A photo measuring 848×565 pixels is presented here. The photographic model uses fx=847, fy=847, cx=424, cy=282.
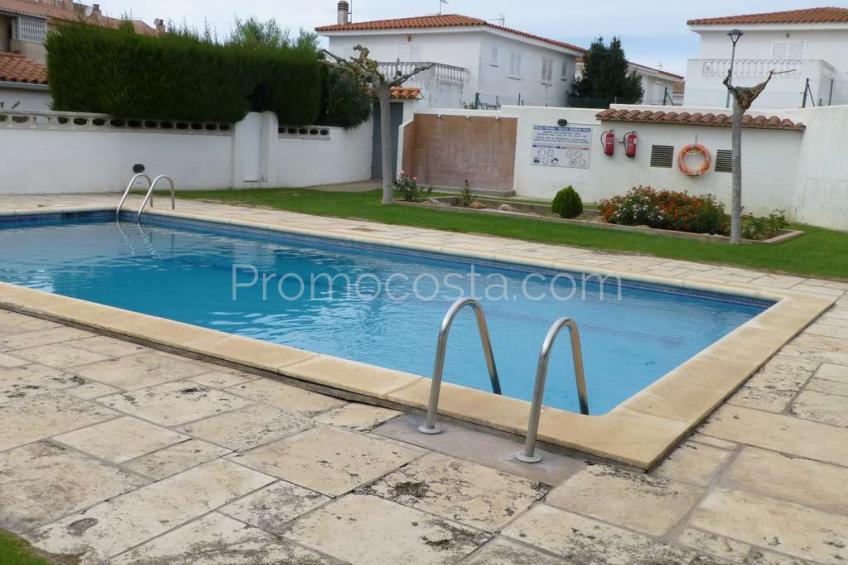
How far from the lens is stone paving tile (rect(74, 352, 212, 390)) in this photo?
228 inches

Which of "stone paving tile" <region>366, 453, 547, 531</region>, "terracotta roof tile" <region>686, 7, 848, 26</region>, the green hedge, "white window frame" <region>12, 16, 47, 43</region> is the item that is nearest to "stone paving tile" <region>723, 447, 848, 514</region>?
"stone paving tile" <region>366, 453, 547, 531</region>

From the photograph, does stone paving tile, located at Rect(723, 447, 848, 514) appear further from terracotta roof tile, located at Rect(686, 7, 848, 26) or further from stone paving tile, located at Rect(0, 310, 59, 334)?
terracotta roof tile, located at Rect(686, 7, 848, 26)

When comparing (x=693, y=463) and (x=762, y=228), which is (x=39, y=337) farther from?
(x=762, y=228)

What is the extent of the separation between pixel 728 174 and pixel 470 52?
16942mm

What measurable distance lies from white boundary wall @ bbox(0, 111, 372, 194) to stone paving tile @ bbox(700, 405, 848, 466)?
56.1 ft

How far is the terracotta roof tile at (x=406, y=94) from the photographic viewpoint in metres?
27.0

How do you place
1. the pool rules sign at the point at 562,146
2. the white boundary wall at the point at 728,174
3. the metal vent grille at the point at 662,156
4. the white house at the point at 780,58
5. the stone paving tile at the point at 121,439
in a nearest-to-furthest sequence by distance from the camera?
the stone paving tile at the point at 121,439, the white boundary wall at the point at 728,174, the metal vent grille at the point at 662,156, the pool rules sign at the point at 562,146, the white house at the point at 780,58

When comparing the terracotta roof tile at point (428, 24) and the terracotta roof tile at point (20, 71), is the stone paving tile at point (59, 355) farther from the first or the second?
the terracotta roof tile at point (428, 24)

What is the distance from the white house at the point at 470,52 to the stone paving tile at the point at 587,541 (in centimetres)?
2804

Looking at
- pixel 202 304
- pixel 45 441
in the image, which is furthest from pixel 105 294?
pixel 45 441

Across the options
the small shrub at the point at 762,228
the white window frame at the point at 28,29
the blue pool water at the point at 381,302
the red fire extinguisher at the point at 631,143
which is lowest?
the blue pool water at the point at 381,302

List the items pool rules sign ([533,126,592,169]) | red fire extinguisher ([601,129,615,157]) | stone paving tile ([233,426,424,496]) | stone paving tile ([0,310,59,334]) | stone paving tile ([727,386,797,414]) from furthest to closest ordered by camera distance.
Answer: pool rules sign ([533,126,592,169]) < red fire extinguisher ([601,129,615,157]) < stone paving tile ([0,310,59,334]) < stone paving tile ([727,386,797,414]) < stone paving tile ([233,426,424,496])

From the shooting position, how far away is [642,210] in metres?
17.0

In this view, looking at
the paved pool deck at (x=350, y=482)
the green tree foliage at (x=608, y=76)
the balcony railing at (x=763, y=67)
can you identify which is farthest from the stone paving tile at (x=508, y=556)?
the green tree foliage at (x=608, y=76)
